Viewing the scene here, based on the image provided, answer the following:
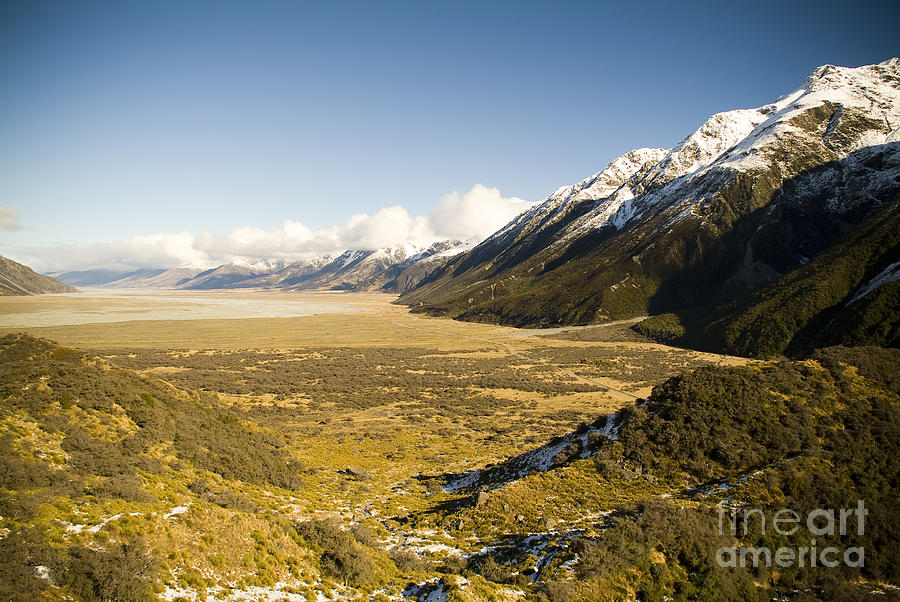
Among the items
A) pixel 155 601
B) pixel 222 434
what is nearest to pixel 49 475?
pixel 155 601

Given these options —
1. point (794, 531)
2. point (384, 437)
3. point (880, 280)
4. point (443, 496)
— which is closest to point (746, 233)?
point (880, 280)

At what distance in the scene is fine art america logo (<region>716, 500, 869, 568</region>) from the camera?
16.2 m

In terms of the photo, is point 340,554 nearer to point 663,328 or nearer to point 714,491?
point 714,491

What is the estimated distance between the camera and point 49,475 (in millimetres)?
16156

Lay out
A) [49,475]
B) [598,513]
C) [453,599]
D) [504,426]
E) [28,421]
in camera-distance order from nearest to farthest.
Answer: [453,599] < [49,475] < [28,421] < [598,513] < [504,426]

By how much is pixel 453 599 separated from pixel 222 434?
846 inches

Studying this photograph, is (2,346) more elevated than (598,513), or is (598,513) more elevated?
(2,346)

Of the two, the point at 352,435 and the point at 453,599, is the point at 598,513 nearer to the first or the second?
the point at 453,599

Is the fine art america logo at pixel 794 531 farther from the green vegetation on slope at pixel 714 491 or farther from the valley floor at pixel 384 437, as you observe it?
the valley floor at pixel 384 437

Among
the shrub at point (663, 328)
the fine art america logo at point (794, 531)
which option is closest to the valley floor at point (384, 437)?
the shrub at point (663, 328)

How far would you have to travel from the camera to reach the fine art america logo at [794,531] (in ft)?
53.0

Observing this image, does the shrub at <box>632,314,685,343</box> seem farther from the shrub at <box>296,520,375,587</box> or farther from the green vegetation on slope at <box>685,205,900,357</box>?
the shrub at <box>296,520,375,587</box>

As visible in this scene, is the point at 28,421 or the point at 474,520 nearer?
the point at 28,421

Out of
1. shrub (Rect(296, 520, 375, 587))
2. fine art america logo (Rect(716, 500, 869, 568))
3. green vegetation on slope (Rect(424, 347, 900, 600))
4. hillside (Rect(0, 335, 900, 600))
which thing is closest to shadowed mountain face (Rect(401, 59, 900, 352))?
green vegetation on slope (Rect(424, 347, 900, 600))
